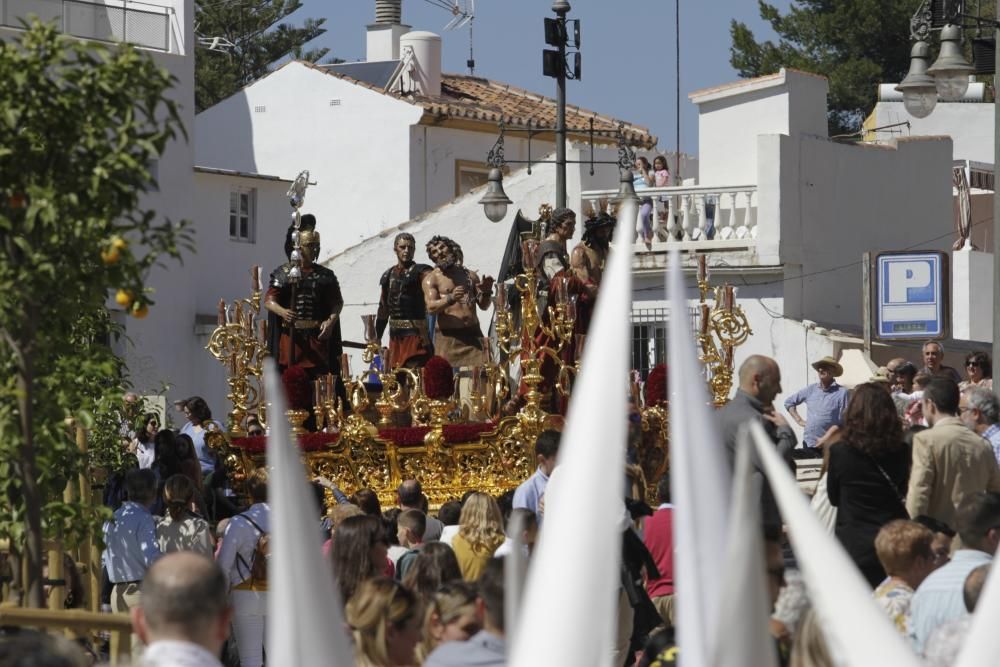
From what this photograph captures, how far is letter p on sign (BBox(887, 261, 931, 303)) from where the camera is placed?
1930 cm

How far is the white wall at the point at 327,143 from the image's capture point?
3550cm

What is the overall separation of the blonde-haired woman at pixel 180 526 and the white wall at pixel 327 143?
965 inches

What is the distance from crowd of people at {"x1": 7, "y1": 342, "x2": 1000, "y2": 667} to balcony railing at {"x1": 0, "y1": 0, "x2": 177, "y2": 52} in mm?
14635

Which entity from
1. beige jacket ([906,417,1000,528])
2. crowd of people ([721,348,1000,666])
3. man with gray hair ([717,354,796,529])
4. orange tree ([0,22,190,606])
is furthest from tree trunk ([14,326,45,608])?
beige jacket ([906,417,1000,528])

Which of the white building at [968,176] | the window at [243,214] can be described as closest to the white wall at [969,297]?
the white building at [968,176]

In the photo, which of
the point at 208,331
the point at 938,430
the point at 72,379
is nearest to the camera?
the point at 72,379

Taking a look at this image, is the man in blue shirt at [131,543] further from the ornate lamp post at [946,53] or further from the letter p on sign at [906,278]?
the letter p on sign at [906,278]

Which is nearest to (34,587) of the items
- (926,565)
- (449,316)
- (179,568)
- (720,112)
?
(179,568)

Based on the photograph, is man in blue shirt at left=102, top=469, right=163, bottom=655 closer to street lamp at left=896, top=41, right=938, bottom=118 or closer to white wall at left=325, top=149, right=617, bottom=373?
street lamp at left=896, top=41, right=938, bottom=118

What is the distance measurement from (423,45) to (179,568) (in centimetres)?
3453

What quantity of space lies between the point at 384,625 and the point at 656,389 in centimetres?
902

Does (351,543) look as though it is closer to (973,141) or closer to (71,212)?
(71,212)

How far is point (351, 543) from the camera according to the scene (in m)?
7.81

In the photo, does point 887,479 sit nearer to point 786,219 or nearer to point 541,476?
point 541,476
